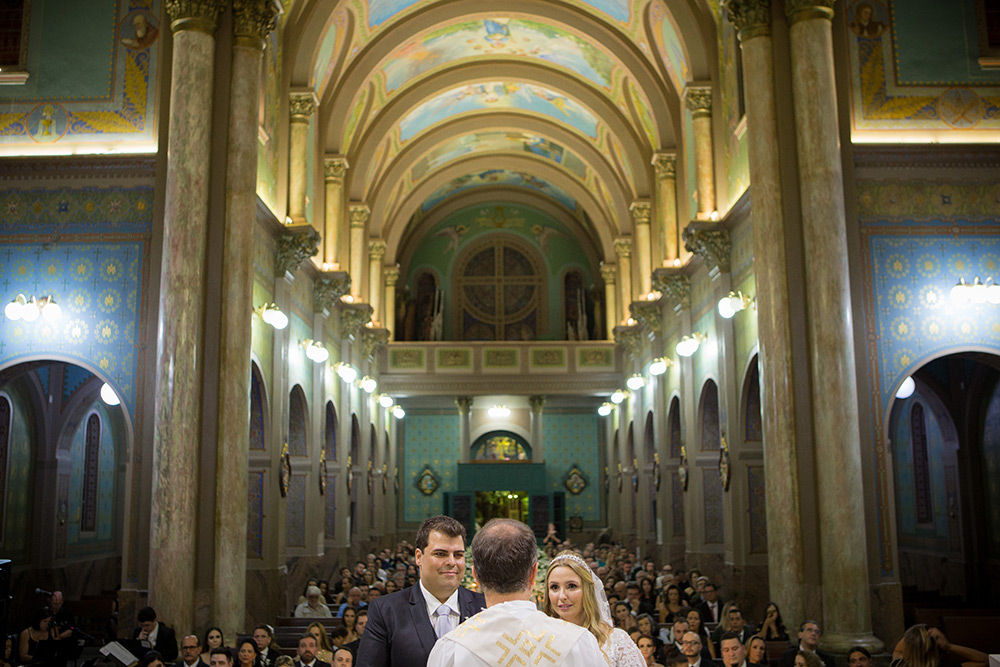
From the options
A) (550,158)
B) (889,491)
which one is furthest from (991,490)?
(550,158)

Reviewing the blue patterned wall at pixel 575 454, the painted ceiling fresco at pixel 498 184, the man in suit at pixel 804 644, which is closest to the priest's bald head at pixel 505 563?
the man in suit at pixel 804 644

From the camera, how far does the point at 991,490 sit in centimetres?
1619

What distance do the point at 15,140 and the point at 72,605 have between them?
25.6 feet

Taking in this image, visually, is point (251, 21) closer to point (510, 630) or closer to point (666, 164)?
point (510, 630)

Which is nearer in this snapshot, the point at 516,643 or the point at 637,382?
the point at 516,643

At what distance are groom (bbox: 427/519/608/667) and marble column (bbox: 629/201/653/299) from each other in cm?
2110

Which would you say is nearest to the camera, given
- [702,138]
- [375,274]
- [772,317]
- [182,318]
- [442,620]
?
[442,620]

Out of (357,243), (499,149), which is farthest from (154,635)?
(499,149)

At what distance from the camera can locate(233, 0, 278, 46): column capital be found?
12359 millimetres

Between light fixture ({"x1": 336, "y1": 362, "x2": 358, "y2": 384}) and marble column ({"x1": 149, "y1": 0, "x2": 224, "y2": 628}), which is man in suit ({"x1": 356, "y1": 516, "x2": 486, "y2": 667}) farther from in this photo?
light fixture ({"x1": 336, "y1": 362, "x2": 358, "y2": 384})

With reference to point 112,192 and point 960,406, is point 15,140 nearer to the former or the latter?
point 112,192

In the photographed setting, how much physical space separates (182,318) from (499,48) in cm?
1531

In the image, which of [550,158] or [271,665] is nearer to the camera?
[271,665]

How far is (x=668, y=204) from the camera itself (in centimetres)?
2120
